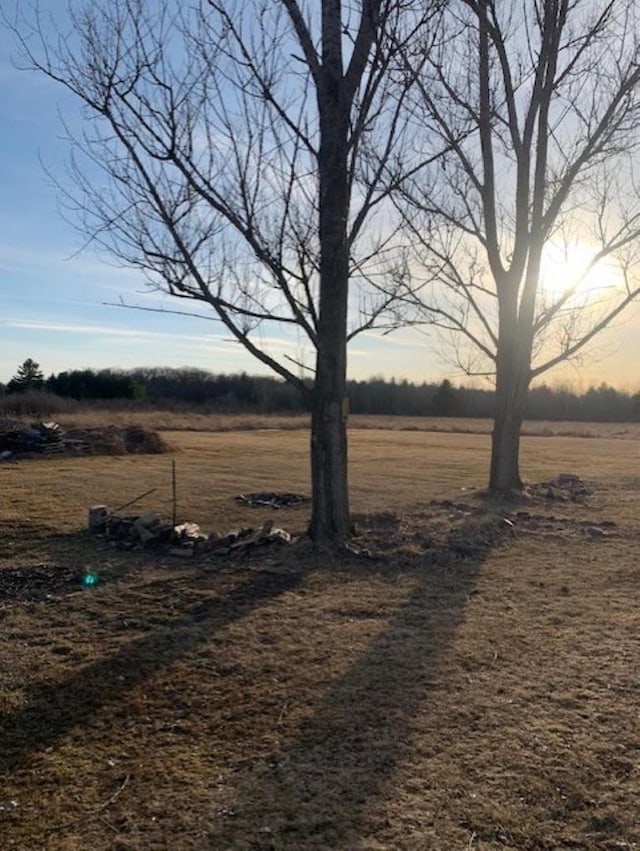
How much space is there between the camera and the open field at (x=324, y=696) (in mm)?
2977

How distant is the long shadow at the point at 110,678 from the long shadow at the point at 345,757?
1.06m

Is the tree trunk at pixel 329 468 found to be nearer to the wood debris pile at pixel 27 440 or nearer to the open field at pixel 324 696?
the open field at pixel 324 696

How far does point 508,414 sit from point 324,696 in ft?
33.6

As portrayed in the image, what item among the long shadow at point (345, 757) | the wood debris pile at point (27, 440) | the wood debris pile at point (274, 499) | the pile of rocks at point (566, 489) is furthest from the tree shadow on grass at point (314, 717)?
the wood debris pile at point (27, 440)

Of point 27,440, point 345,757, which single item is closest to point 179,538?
point 345,757

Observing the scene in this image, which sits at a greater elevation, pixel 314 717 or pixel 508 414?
pixel 508 414

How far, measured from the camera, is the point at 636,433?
47094mm

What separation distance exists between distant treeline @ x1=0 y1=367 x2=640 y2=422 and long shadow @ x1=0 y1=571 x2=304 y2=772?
58937mm

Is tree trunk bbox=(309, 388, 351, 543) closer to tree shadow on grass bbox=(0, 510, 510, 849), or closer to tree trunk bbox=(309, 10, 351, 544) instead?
tree trunk bbox=(309, 10, 351, 544)

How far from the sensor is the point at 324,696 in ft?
13.8

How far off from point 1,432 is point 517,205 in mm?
14745

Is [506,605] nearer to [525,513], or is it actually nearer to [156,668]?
[156,668]

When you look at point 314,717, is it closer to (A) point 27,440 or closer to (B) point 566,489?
(B) point 566,489

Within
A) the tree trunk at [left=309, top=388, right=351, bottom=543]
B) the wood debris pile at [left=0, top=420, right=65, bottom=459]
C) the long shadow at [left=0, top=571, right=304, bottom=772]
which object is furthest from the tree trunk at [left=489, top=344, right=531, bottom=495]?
the wood debris pile at [left=0, top=420, right=65, bottom=459]
